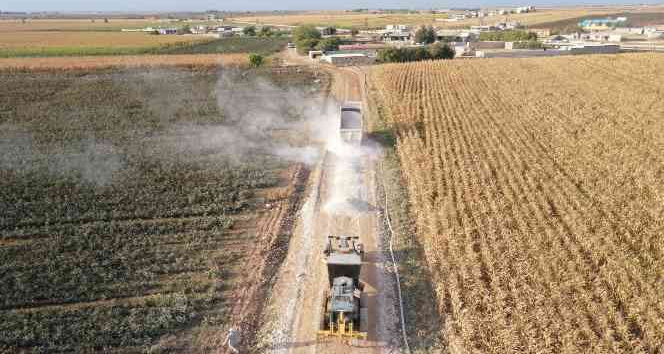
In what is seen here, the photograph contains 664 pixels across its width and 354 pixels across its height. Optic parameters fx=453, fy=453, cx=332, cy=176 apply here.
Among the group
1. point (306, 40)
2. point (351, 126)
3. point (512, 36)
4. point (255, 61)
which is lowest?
point (351, 126)

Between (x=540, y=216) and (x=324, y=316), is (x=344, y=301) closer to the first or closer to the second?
(x=324, y=316)

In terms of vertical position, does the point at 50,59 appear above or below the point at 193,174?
above

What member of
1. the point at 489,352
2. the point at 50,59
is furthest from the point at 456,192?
the point at 50,59

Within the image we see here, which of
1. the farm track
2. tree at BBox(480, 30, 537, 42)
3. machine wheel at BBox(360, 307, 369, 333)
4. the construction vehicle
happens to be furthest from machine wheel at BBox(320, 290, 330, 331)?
tree at BBox(480, 30, 537, 42)

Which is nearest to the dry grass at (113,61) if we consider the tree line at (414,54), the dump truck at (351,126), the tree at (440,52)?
the tree line at (414,54)

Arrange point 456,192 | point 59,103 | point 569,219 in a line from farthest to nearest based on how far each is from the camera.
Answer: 1. point 59,103
2. point 456,192
3. point 569,219

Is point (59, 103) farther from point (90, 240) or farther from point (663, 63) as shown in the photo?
point (663, 63)

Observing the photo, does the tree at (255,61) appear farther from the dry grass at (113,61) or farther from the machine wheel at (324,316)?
the machine wheel at (324,316)

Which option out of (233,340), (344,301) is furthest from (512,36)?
(233,340)
